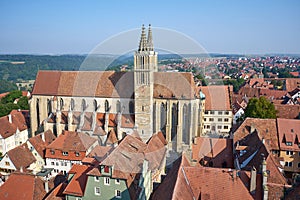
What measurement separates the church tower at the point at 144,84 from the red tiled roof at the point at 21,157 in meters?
17.4

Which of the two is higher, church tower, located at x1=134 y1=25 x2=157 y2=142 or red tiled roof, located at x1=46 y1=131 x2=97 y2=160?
church tower, located at x1=134 y1=25 x2=157 y2=142

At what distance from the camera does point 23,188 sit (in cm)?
2828

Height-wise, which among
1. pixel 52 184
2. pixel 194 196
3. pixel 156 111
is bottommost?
pixel 52 184

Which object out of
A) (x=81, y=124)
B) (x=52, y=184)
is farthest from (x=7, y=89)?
(x=52, y=184)

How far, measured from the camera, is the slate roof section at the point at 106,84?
48.2 metres

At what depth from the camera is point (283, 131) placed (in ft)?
125

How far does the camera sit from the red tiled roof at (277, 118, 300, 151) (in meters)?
37.0

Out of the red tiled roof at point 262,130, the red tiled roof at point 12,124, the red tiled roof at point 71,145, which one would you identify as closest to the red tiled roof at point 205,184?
the red tiled roof at point 262,130

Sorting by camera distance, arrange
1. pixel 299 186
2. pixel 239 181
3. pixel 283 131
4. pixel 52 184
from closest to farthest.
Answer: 1. pixel 299 186
2. pixel 239 181
3. pixel 52 184
4. pixel 283 131

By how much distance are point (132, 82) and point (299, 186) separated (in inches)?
1322

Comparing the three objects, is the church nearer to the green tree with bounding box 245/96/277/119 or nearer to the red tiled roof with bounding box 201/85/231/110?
the green tree with bounding box 245/96/277/119

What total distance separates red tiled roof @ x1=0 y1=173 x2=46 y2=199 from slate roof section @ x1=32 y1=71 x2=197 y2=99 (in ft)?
77.1

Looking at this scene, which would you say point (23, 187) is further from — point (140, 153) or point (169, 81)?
point (169, 81)

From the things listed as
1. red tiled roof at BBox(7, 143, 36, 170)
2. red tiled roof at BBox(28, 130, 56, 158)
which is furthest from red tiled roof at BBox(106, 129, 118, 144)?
red tiled roof at BBox(7, 143, 36, 170)
